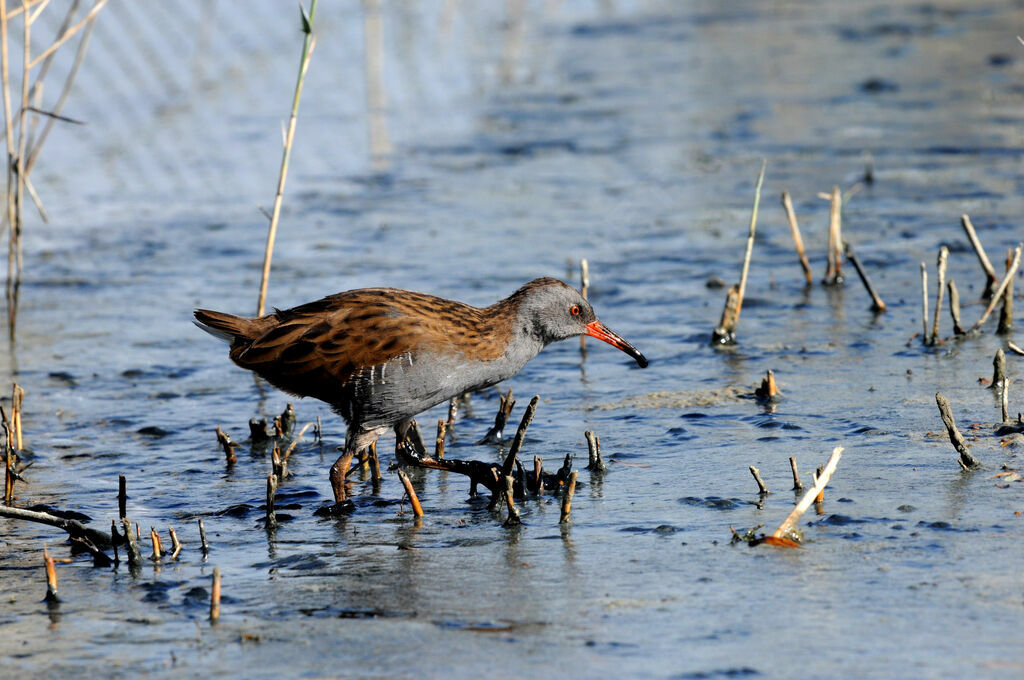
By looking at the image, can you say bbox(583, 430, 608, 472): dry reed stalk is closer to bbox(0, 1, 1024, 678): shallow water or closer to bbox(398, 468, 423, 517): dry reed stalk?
bbox(0, 1, 1024, 678): shallow water

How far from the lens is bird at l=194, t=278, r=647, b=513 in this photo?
598 centimetres

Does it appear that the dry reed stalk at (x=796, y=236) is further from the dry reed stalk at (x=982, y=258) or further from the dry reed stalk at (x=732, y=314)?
the dry reed stalk at (x=982, y=258)

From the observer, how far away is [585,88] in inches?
687

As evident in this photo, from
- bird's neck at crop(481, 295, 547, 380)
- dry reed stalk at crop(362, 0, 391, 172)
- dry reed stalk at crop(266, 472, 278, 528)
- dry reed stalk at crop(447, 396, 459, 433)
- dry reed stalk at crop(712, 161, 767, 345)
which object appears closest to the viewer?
dry reed stalk at crop(266, 472, 278, 528)

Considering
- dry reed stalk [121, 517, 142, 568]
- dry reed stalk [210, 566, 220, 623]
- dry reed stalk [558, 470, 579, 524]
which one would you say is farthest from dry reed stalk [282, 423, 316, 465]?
dry reed stalk [210, 566, 220, 623]

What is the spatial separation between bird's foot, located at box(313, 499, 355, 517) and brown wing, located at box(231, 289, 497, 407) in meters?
0.52

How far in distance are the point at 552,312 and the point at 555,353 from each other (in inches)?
86.1

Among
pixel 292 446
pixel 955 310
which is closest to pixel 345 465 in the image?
pixel 292 446

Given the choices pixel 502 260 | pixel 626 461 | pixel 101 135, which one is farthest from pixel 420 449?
pixel 101 135

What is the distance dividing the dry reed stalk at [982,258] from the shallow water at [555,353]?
490 millimetres

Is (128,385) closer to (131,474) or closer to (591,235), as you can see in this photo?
(131,474)

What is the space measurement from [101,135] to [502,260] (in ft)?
21.0

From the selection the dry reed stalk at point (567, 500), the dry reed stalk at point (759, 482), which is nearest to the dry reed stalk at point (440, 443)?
the dry reed stalk at point (567, 500)

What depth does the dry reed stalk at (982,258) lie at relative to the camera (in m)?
7.87
